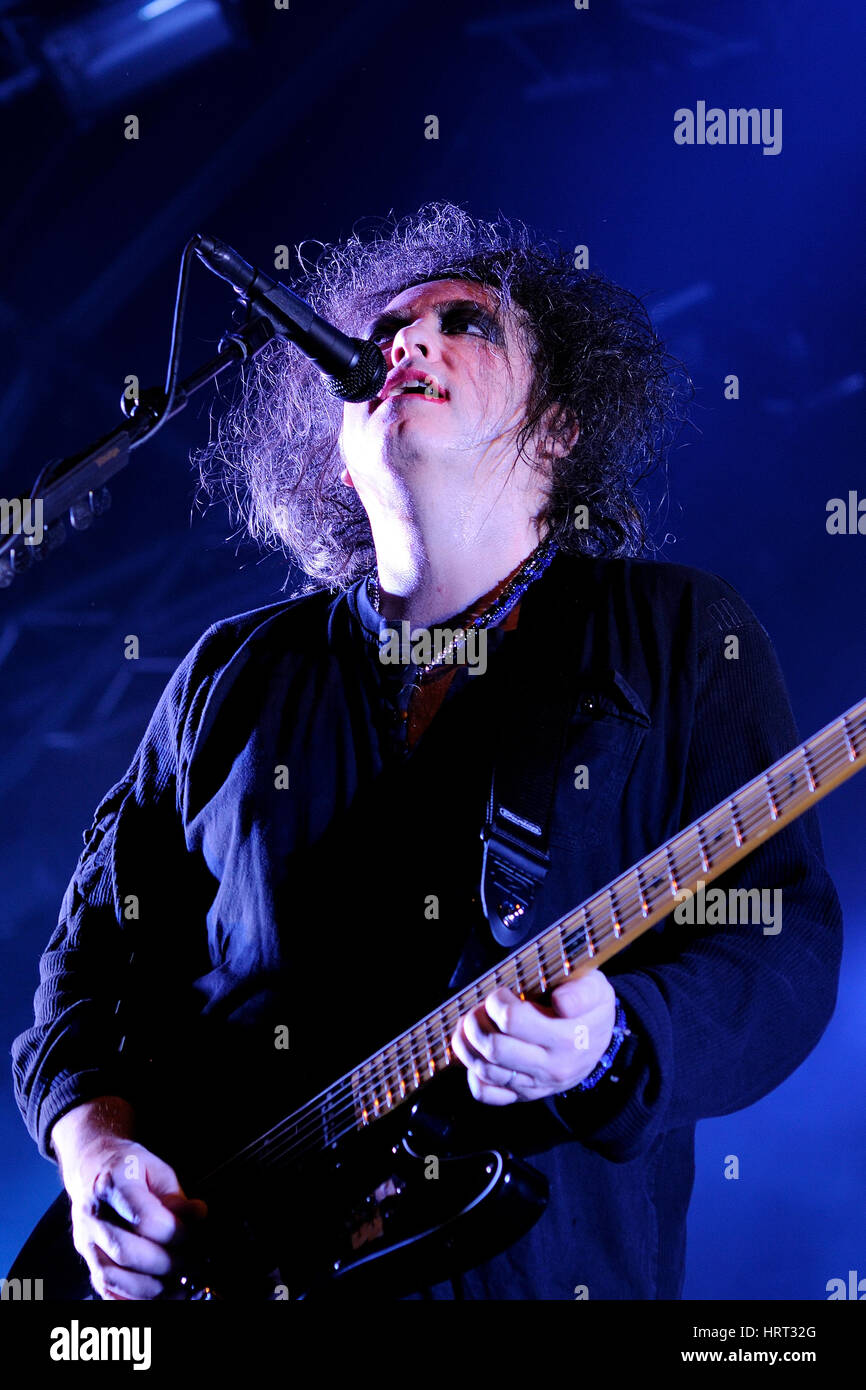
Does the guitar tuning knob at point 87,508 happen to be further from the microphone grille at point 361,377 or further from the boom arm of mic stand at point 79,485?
the microphone grille at point 361,377

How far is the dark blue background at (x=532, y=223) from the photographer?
8.70 feet

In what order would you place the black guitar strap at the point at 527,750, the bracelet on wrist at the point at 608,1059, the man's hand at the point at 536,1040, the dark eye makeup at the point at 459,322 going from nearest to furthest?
1. the man's hand at the point at 536,1040
2. the bracelet on wrist at the point at 608,1059
3. the black guitar strap at the point at 527,750
4. the dark eye makeup at the point at 459,322

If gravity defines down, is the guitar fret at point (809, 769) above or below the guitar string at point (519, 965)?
above

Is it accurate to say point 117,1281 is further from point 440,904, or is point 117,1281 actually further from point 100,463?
point 100,463

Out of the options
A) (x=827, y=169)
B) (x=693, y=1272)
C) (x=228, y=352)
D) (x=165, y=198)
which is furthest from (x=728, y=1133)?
(x=165, y=198)

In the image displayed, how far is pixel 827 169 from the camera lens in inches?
105

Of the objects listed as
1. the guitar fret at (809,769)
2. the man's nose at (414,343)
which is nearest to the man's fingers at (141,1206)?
the guitar fret at (809,769)

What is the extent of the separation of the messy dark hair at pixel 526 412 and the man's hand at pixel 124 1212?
136cm

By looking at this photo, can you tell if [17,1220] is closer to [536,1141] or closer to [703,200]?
[536,1141]

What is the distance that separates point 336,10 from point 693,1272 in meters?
3.27

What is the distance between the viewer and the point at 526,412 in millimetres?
2268

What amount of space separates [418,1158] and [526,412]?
1423 millimetres

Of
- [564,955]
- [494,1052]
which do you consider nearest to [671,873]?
[564,955]
